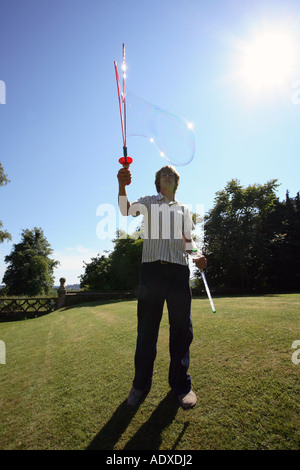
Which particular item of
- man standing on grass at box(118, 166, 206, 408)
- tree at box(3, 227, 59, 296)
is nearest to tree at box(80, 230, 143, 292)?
tree at box(3, 227, 59, 296)

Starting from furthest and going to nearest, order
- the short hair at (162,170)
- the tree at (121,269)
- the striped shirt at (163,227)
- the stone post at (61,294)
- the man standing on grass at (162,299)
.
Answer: the tree at (121,269) < the stone post at (61,294) < the short hair at (162,170) < the striped shirt at (163,227) < the man standing on grass at (162,299)

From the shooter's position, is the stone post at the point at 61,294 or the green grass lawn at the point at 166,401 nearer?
the green grass lawn at the point at 166,401

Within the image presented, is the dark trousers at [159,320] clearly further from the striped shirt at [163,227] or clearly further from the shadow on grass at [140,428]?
the shadow on grass at [140,428]

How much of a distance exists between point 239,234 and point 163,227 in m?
29.7

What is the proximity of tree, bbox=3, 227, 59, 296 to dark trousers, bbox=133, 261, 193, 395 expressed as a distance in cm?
4615

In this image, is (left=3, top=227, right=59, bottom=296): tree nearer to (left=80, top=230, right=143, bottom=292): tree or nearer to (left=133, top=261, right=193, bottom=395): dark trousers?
(left=80, top=230, right=143, bottom=292): tree

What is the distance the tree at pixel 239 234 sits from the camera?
97.2ft

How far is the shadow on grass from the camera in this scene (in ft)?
6.23

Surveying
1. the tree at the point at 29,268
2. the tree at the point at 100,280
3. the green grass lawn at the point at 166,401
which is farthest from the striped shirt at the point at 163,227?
the tree at the point at 29,268

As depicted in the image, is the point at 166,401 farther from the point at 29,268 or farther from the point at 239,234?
the point at 29,268
